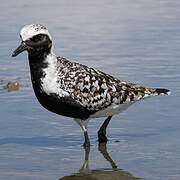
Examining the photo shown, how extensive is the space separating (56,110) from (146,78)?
3547mm

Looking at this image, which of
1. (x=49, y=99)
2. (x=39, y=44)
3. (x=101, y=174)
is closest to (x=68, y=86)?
(x=49, y=99)

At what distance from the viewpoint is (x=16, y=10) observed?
20031mm

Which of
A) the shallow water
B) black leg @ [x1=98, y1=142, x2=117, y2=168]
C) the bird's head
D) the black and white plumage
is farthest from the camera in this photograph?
the black and white plumage

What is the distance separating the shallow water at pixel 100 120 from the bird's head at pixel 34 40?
1.47 meters

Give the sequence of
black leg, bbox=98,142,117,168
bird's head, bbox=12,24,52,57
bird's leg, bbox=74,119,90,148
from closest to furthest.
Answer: black leg, bbox=98,142,117,168 < bird's head, bbox=12,24,52,57 < bird's leg, bbox=74,119,90,148

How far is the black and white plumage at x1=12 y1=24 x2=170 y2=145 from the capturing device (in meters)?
10.4

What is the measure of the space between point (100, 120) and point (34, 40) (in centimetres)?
227

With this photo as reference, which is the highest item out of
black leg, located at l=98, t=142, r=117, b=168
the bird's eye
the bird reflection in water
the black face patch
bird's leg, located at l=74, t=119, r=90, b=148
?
the bird's eye

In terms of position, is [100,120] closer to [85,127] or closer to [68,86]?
[85,127]

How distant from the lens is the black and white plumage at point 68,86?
10391 mm

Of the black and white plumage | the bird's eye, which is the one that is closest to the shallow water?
the black and white plumage

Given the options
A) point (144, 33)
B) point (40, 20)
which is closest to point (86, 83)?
point (144, 33)

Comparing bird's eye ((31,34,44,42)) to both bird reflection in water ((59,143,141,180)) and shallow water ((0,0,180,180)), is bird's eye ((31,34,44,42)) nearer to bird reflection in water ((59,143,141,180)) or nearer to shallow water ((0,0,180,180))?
shallow water ((0,0,180,180))

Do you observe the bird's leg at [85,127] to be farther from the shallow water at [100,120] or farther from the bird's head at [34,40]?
the bird's head at [34,40]
